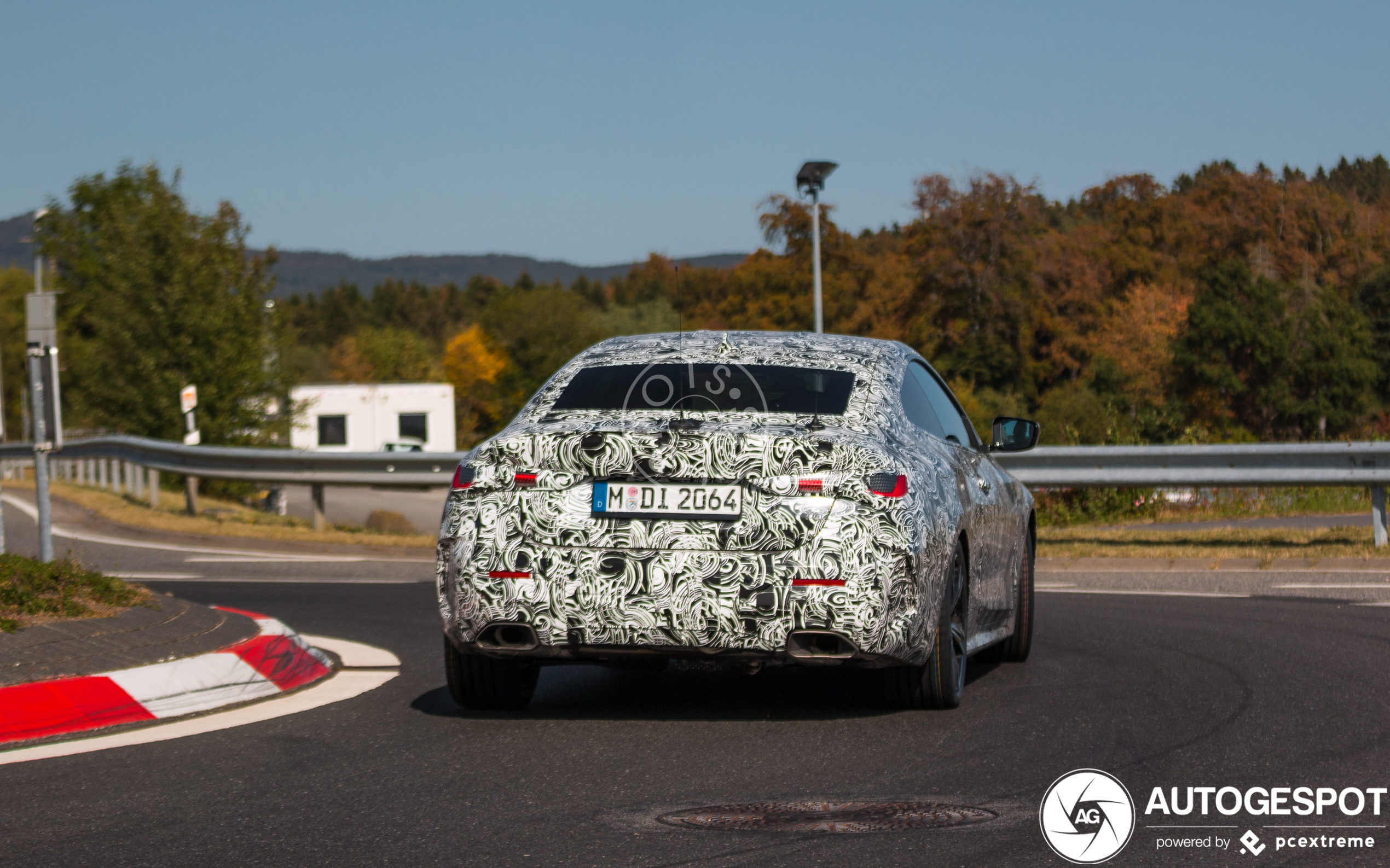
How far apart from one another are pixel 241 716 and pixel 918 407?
3.02m

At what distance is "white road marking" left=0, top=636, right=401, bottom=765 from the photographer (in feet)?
18.0

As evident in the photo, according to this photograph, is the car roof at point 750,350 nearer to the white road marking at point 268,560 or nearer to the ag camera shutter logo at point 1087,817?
the ag camera shutter logo at point 1087,817

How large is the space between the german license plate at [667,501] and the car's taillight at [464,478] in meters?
0.49

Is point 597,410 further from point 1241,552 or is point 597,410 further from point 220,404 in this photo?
point 220,404

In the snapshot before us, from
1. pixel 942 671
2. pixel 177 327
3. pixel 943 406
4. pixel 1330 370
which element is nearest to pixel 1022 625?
pixel 943 406

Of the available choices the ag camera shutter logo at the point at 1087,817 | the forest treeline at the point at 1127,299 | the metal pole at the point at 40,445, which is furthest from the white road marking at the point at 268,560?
the forest treeline at the point at 1127,299

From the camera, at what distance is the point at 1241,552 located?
13.1 metres

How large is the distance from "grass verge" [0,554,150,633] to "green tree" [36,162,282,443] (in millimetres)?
20032

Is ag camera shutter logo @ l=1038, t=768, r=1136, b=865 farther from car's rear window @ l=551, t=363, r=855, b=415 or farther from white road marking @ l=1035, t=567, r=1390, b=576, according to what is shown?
white road marking @ l=1035, t=567, r=1390, b=576

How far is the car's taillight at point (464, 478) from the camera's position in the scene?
19.3 ft

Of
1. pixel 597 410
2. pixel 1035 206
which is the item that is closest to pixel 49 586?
pixel 597 410

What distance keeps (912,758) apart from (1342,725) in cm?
167

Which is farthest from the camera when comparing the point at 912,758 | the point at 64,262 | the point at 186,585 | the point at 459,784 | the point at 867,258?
the point at 64,262

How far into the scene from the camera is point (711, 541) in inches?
221
